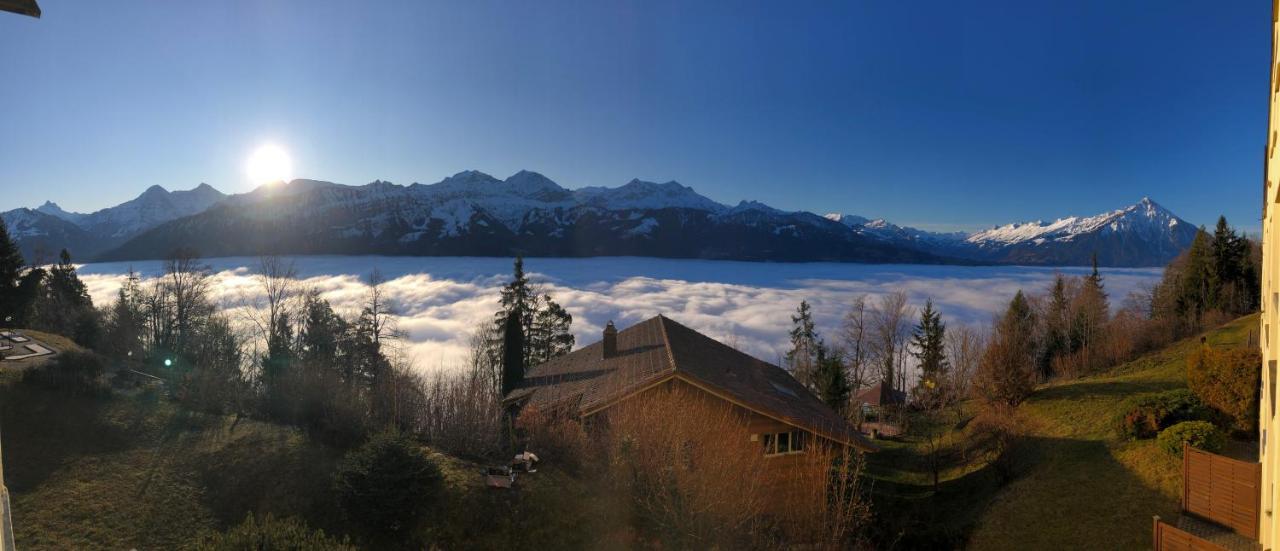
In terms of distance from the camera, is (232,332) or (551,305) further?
(551,305)

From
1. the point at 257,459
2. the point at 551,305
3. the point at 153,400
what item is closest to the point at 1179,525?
the point at 257,459

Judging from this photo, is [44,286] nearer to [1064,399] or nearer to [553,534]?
[553,534]

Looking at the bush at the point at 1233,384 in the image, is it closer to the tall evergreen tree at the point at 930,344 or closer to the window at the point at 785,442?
the window at the point at 785,442

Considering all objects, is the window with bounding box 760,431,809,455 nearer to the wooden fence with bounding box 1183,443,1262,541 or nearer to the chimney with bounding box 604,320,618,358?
the chimney with bounding box 604,320,618,358

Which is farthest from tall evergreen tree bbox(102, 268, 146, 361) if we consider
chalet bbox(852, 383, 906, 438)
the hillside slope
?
chalet bbox(852, 383, 906, 438)

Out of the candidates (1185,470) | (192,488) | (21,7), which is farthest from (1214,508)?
(192,488)

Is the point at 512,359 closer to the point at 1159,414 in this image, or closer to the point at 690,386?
the point at 690,386

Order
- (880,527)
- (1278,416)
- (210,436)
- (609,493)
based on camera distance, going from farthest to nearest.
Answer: (210,436), (880,527), (609,493), (1278,416)

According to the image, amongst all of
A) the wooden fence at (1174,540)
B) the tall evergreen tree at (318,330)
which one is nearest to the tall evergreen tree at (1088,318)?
the wooden fence at (1174,540)
